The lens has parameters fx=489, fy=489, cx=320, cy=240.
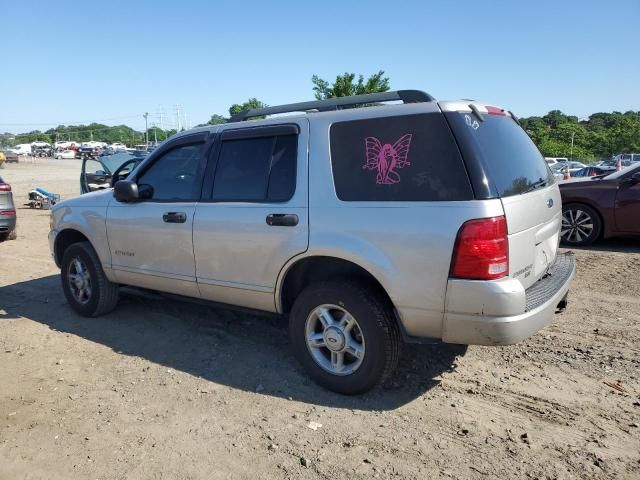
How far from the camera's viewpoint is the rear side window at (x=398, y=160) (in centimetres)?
297

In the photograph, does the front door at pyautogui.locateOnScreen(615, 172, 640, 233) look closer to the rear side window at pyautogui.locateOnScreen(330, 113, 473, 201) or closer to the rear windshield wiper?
the rear windshield wiper

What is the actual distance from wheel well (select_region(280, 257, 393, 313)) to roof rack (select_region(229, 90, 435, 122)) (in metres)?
1.22

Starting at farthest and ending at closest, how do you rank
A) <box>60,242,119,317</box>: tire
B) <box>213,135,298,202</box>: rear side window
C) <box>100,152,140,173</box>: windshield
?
<box>100,152,140,173</box>: windshield < <box>60,242,119,317</box>: tire < <box>213,135,298,202</box>: rear side window

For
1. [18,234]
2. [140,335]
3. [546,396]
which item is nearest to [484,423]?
[546,396]

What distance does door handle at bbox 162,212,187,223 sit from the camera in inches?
163

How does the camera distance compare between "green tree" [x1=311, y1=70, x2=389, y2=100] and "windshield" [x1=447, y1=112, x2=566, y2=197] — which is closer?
"windshield" [x1=447, y1=112, x2=566, y2=197]

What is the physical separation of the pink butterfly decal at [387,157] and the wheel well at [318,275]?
0.64 m

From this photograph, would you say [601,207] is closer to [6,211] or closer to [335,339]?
[335,339]

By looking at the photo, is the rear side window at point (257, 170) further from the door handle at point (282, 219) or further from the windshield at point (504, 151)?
the windshield at point (504, 151)

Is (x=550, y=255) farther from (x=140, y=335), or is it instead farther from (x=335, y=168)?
(x=140, y=335)

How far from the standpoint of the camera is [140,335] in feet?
15.6

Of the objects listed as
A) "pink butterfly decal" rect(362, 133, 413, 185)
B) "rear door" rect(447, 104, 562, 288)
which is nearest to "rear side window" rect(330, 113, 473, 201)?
"pink butterfly decal" rect(362, 133, 413, 185)

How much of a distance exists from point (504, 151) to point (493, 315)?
45.0 inches

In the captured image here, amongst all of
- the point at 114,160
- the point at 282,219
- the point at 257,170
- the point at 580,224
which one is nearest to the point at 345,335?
the point at 282,219
